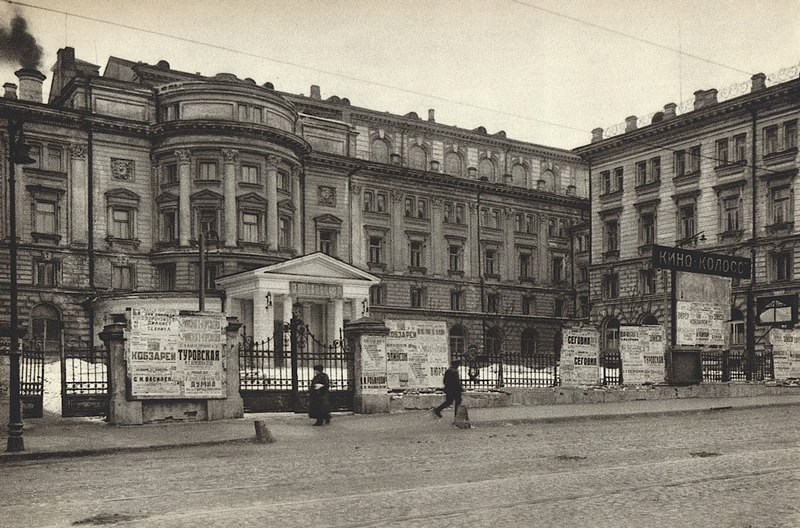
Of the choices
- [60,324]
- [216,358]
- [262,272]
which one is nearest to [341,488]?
[216,358]

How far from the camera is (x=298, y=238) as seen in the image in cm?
5897

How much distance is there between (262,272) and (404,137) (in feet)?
90.5

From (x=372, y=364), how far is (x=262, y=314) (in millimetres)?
26864

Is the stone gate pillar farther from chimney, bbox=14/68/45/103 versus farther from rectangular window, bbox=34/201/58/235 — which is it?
chimney, bbox=14/68/45/103

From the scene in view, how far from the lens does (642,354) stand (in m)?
28.2

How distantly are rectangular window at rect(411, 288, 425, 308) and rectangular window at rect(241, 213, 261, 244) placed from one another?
16.8 metres

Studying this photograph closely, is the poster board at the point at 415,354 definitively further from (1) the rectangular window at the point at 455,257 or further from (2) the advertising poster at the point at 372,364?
(1) the rectangular window at the point at 455,257

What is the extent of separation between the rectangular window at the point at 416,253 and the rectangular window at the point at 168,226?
20.5 m

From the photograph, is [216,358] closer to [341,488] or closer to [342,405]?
[342,405]

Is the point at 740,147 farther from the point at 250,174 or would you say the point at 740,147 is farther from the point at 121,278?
the point at 121,278

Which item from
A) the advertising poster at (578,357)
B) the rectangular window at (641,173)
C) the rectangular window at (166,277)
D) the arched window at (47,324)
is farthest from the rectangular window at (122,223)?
the advertising poster at (578,357)

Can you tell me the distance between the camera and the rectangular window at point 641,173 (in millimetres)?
58438

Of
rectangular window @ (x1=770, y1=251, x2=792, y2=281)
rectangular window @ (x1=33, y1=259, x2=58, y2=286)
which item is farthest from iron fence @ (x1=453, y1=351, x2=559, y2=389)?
rectangular window @ (x1=33, y1=259, x2=58, y2=286)

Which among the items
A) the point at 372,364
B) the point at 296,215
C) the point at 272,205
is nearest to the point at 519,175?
the point at 296,215
